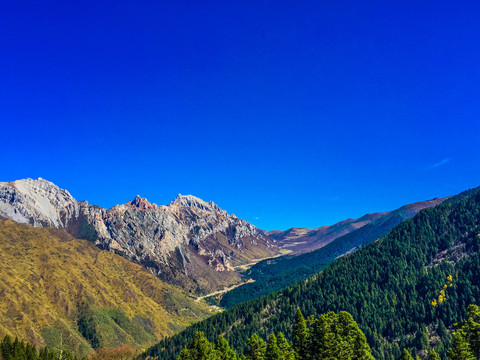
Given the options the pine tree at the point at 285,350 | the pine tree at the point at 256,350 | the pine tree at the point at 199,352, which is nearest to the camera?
the pine tree at the point at 285,350

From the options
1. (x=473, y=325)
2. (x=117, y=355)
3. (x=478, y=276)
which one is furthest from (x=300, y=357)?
(x=478, y=276)

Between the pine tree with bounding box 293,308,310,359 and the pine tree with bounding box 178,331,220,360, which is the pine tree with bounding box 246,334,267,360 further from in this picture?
the pine tree with bounding box 178,331,220,360

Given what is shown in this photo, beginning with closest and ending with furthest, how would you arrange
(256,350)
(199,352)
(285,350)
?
(285,350)
(199,352)
(256,350)

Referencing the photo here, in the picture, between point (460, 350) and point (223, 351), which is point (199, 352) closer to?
point (223, 351)

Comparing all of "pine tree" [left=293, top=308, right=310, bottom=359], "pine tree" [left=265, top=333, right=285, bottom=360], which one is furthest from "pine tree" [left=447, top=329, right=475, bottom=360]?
"pine tree" [left=265, top=333, right=285, bottom=360]

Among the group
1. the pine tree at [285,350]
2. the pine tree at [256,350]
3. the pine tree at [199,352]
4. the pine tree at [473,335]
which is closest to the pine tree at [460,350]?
the pine tree at [473,335]

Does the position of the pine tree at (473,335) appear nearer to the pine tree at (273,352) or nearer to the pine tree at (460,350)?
the pine tree at (460,350)

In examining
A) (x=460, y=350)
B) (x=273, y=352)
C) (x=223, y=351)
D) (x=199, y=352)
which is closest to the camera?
(x=460, y=350)

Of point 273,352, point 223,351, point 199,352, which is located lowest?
A: point 223,351

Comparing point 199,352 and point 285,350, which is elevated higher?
point 199,352

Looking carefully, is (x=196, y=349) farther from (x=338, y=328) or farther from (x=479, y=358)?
(x=479, y=358)

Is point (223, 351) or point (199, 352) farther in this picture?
point (223, 351)

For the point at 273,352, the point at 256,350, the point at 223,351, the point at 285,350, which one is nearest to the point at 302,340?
the point at 285,350

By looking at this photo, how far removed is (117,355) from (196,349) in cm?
9525
